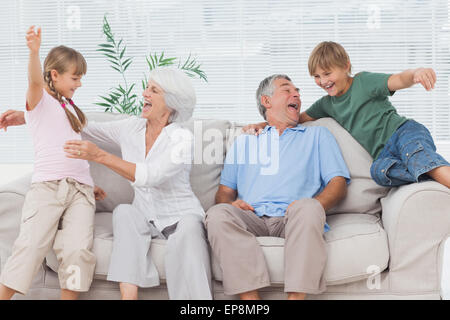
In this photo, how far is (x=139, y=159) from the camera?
2.07 m

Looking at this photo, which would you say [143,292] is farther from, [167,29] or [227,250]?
[167,29]

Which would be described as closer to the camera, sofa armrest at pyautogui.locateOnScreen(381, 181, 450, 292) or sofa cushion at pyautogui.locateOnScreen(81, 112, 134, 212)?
sofa armrest at pyautogui.locateOnScreen(381, 181, 450, 292)

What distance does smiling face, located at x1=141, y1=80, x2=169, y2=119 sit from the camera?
208 cm

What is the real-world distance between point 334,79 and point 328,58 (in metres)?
0.10

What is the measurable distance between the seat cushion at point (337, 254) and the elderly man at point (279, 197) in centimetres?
5

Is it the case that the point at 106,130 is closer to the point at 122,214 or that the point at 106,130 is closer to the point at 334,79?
the point at 122,214

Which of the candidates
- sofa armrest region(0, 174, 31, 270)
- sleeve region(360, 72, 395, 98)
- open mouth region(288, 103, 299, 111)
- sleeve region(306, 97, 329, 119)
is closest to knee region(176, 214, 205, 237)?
sofa armrest region(0, 174, 31, 270)

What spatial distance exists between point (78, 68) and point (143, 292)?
2.92 ft

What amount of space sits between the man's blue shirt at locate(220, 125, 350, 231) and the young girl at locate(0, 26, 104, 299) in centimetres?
64

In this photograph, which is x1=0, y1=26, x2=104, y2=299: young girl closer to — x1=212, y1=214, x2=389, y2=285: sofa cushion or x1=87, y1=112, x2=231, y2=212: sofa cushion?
x1=87, y1=112, x2=231, y2=212: sofa cushion

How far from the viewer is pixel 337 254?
1801mm

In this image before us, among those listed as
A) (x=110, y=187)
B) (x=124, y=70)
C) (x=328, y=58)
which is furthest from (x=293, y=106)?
(x=124, y=70)

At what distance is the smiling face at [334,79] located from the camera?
229cm

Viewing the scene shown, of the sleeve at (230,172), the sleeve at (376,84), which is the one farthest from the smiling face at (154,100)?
the sleeve at (376,84)
